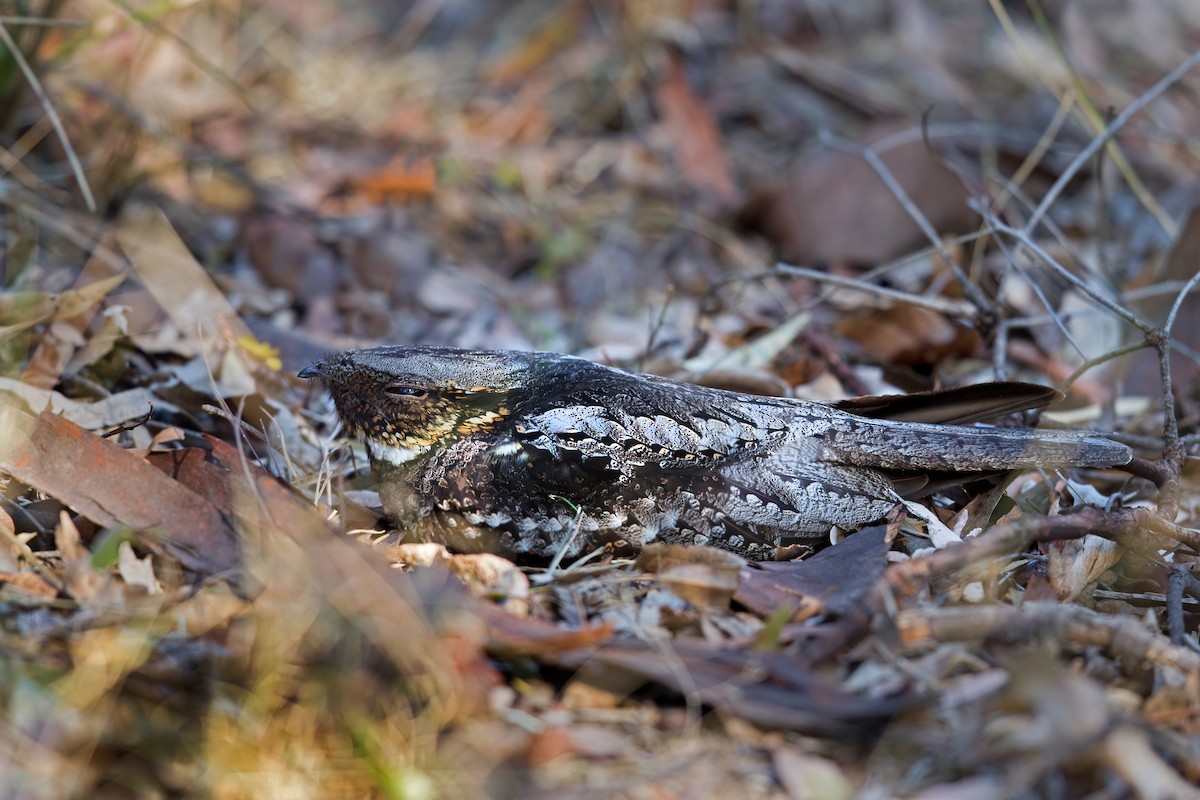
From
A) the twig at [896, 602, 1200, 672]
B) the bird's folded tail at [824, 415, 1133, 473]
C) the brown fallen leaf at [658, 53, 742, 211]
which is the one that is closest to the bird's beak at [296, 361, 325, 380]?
the bird's folded tail at [824, 415, 1133, 473]

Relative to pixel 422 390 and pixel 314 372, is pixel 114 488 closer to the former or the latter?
pixel 314 372

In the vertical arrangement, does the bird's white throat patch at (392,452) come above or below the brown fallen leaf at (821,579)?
below

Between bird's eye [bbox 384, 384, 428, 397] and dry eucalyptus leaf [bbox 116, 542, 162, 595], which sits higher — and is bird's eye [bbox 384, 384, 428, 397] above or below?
above

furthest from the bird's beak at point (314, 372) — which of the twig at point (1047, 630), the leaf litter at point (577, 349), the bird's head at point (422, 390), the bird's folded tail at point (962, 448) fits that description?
the twig at point (1047, 630)

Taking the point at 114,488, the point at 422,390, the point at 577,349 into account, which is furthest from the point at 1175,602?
the point at 577,349

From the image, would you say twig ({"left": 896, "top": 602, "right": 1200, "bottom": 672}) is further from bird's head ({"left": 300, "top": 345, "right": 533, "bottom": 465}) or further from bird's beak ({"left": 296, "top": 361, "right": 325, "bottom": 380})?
bird's beak ({"left": 296, "top": 361, "right": 325, "bottom": 380})

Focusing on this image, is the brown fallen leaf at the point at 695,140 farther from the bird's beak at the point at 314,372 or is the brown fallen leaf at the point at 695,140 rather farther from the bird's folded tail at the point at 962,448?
the bird's beak at the point at 314,372

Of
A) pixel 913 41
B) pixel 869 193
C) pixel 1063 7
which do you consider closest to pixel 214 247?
pixel 869 193
